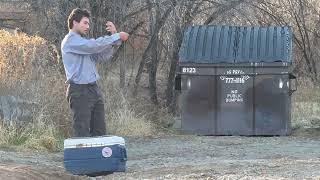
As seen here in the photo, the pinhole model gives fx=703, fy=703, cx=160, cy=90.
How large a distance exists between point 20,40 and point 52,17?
3.91 m

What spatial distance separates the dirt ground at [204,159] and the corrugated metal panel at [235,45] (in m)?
1.66

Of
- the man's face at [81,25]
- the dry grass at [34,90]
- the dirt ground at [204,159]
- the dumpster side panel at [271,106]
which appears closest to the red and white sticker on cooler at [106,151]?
the dirt ground at [204,159]

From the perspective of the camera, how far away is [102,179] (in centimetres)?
792

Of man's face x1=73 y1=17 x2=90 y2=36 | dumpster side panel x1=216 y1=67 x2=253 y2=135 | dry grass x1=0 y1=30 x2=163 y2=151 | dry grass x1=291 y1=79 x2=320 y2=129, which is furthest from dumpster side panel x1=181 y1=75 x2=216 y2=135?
man's face x1=73 y1=17 x2=90 y2=36

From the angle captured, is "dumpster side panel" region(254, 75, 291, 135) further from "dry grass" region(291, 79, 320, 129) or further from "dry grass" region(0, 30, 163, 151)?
"dry grass" region(0, 30, 163, 151)

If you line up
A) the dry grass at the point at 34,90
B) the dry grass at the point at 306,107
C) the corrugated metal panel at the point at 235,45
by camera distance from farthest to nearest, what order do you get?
the dry grass at the point at 306,107
the corrugated metal panel at the point at 235,45
the dry grass at the point at 34,90

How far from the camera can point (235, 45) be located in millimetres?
14867

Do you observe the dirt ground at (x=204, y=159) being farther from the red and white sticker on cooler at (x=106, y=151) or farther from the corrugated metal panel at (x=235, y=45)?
the corrugated metal panel at (x=235, y=45)

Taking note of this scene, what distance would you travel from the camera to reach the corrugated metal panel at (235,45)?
1450cm

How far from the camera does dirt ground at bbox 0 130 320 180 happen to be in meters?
7.53

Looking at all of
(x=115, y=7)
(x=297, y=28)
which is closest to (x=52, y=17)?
(x=115, y=7)

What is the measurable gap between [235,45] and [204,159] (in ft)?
16.6

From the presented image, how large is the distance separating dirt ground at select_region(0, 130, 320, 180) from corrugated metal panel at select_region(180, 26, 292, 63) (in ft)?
5.43

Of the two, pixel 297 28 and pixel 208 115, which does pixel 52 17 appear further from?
pixel 297 28
